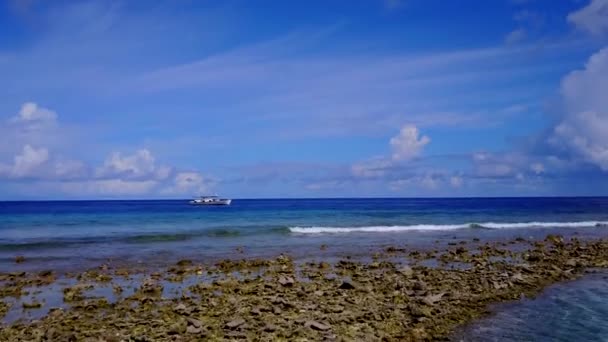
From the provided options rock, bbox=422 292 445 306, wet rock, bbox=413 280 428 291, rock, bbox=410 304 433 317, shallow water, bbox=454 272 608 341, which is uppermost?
wet rock, bbox=413 280 428 291

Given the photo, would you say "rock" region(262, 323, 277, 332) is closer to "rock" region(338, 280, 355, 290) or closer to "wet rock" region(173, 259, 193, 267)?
"rock" region(338, 280, 355, 290)

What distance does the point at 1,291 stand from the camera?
1669cm

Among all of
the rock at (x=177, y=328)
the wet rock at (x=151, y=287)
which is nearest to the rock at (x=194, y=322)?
the rock at (x=177, y=328)

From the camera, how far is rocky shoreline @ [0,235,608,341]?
37.7ft

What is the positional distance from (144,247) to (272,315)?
2097 cm

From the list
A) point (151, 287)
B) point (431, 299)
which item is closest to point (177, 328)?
point (151, 287)

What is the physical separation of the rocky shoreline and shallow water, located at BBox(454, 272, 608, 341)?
0.60 meters

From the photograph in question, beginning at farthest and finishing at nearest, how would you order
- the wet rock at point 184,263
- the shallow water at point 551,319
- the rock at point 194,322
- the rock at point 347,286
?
the wet rock at point 184,263
the rock at point 347,286
the shallow water at point 551,319
the rock at point 194,322

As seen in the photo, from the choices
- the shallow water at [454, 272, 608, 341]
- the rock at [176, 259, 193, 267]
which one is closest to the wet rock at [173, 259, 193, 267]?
the rock at [176, 259, 193, 267]

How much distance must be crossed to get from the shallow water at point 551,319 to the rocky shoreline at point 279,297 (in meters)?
0.60

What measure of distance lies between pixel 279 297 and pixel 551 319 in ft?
24.5

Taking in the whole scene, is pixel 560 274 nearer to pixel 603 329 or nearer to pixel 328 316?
pixel 603 329

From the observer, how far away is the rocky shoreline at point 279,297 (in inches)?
452

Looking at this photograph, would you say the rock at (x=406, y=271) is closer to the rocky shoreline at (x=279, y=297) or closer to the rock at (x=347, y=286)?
the rocky shoreline at (x=279, y=297)
